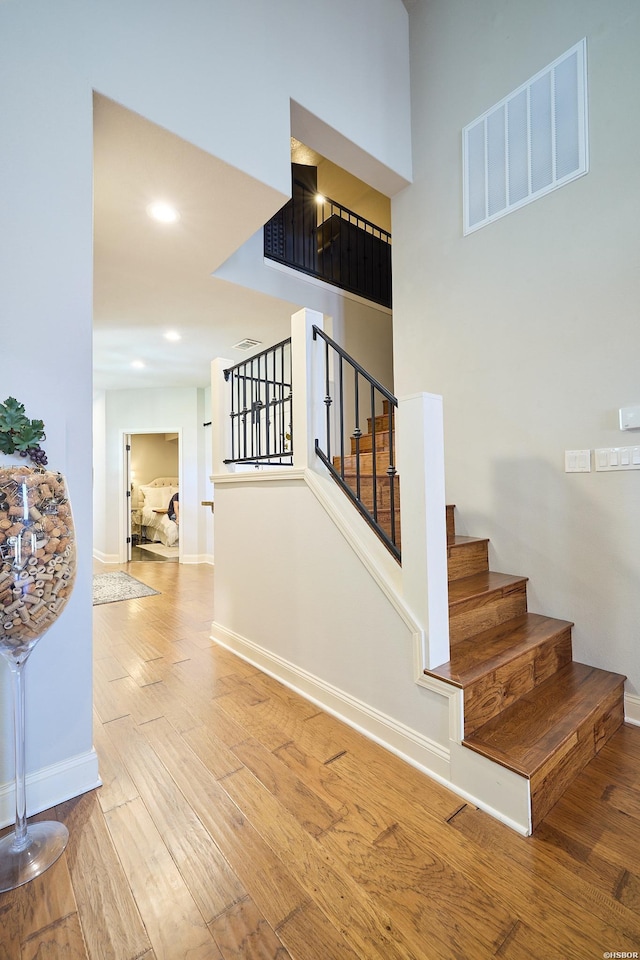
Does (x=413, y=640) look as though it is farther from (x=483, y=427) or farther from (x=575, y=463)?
(x=483, y=427)

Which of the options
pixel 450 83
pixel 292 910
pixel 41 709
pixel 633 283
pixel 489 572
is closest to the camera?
pixel 292 910

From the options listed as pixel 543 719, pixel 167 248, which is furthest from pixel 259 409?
pixel 543 719

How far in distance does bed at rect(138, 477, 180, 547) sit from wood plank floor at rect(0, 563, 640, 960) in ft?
21.6

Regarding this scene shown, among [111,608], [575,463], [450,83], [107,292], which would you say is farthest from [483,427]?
[111,608]

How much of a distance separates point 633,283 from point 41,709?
3276 mm

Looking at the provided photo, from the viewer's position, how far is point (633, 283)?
218 centimetres

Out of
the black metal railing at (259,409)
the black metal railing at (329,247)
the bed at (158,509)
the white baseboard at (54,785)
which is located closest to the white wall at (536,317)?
the black metal railing at (259,409)

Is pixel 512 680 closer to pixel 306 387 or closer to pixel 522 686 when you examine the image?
pixel 522 686

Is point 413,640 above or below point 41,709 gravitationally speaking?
above

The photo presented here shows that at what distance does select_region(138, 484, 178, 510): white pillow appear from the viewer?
9266 mm

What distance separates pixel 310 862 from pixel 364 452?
8.64ft

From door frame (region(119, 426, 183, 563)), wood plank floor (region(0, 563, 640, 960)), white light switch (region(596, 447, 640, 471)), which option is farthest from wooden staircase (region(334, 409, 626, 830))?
door frame (region(119, 426, 183, 563))

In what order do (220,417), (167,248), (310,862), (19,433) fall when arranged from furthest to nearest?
1. (220,417)
2. (167,248)
3. (19,433)
4. (310,862)

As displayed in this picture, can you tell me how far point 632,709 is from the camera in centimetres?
212
